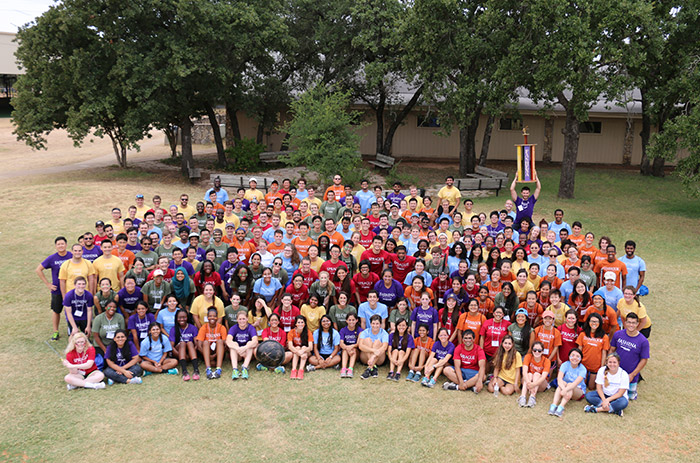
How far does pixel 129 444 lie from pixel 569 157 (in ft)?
59.1

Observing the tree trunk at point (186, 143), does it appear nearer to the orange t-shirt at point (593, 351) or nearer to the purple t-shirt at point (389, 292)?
the purple t-shirt at point (389, 292)

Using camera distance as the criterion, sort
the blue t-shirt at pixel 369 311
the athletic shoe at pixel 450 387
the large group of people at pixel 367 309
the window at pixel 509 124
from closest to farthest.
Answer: the large group of people at pixel 367 309 → the athletic shoe at pixel 450 387 → the blue t-shirt at pixel 369 311 → the window at pixel 509 124

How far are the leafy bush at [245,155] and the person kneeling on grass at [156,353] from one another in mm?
18828

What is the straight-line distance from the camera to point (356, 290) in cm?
920

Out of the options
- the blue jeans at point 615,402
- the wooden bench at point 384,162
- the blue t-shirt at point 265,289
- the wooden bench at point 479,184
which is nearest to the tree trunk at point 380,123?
the wooden bench at point 384,162

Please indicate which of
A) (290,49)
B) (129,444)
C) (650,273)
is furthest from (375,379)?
(290,49)

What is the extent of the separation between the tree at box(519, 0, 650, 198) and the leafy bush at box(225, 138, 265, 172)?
42.7 feet

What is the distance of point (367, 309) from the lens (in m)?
8.77

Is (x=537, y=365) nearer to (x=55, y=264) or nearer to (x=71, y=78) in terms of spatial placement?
(x=55, y=264)

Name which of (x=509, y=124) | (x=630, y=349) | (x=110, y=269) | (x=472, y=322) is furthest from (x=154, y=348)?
(x=509, y=124)

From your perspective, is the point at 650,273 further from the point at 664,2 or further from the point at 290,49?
the point at 290,49

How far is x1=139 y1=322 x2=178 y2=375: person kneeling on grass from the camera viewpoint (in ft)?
26.6

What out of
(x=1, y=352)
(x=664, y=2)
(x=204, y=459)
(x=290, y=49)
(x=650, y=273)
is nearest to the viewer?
(x=204, y=459)

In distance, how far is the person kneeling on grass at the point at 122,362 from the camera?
7851mm
